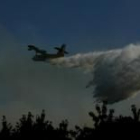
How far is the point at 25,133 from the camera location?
4397cm

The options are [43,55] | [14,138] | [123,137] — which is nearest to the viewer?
[123,137]

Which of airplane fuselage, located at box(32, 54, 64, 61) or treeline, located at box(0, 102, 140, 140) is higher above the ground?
airplane fuselage, located at box(32, 54, 64, 61)

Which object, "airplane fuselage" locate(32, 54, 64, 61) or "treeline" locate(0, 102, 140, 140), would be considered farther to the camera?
"airplane fuselage" locate(32, 54, 64, 61)

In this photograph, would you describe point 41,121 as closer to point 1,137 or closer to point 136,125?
point 1,137

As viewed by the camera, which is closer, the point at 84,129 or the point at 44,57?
the point at 84,129

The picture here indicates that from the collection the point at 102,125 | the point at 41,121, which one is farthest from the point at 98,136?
the point at 41,121

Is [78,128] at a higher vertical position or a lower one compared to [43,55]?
lower

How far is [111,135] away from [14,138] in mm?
Result: 10037

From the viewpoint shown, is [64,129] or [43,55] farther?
[43,55]

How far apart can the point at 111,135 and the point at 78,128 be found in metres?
3.33

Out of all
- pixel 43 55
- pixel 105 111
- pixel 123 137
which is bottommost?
pixel 123 137

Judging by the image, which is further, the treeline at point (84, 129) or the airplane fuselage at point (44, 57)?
the airplane fuselage at point (44, 57)

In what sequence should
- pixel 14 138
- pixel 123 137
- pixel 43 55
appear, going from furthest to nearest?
pixel 43 55
pixel 14 138
pixel 123 137

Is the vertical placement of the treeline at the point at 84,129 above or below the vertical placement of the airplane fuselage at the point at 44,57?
below
